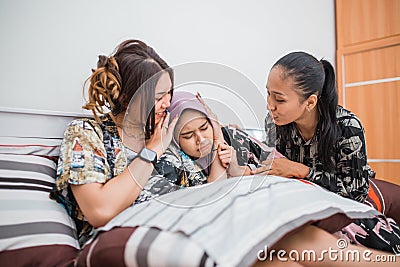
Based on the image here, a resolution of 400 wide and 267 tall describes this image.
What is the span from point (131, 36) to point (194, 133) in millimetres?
634

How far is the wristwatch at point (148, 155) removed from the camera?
1.15 m

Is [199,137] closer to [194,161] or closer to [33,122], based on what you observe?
[194,161]

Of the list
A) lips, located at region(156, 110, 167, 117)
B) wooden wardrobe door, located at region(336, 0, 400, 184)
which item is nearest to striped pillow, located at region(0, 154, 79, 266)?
→ lips, located at region(156, 110, 167, 117)

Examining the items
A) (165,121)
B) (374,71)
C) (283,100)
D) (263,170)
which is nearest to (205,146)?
(165,121)

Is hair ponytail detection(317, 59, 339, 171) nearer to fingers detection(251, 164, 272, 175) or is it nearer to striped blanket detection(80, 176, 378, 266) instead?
fingers detection(251, 164, 272, 175)

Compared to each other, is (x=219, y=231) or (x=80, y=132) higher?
(x=80, y=132)

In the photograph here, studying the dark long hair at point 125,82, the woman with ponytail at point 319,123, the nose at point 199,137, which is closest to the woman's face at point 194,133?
the nose at point 199,137

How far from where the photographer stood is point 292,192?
0.93 m

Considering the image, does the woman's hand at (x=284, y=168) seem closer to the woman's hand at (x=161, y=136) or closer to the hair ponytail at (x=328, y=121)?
the hair ponytail at (x=328, y=121)

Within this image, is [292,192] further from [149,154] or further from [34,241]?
[34,241]

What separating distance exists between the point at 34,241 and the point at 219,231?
418mm

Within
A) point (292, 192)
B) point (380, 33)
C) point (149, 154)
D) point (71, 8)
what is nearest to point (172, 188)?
point (149, 154)

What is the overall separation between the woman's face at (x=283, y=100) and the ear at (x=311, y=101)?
0.05 feet

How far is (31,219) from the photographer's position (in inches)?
37.7
